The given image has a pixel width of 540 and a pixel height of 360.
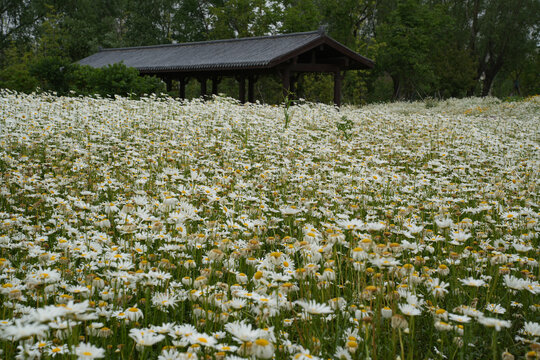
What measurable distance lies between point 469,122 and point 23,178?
9.03m

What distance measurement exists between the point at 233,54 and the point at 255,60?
3.38 m

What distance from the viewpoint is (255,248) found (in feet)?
7.09

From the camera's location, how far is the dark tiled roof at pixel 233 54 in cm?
1781

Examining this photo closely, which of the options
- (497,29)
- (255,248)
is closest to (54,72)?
(255,248)

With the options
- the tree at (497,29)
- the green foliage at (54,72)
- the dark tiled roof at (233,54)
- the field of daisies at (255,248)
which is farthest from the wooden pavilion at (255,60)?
the tree at (497,29)

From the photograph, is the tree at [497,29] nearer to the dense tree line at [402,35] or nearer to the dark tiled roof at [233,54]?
the dense tree line at [402,35]

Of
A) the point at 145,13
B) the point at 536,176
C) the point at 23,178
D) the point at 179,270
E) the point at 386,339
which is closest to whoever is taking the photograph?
the point at 386,339

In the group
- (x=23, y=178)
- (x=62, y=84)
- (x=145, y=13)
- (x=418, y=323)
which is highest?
(x=145, y=13)

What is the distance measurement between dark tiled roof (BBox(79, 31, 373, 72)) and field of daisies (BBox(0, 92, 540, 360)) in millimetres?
10770

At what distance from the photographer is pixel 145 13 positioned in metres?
50.0

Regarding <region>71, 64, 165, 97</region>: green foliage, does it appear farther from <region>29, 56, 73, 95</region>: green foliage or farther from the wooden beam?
the wooden beam

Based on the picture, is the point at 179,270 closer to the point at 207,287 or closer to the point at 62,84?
the point at 207,287

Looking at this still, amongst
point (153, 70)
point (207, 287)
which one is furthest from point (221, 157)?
point (153, 70)

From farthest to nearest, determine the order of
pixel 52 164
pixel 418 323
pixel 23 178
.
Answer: pixel 52 164
pixel 23 178
pixel 418 323
